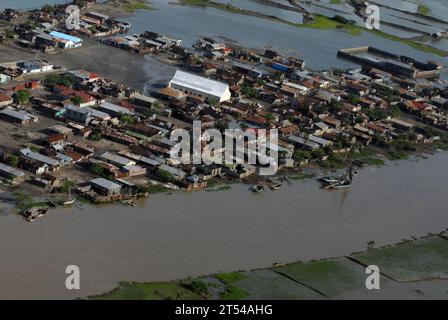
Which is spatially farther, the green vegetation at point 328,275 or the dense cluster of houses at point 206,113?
the dense cluster of houses at point 206,113

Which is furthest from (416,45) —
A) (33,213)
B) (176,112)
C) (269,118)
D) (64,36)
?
(33,213)

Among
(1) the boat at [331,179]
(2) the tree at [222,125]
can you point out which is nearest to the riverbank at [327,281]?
(1) the boat at [331,179]

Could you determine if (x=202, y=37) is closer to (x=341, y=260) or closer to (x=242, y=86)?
(x=242, y=86)

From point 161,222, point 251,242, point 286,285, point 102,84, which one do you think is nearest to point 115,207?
point 161,222

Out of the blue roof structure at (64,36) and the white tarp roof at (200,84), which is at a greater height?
the blue roof structure at (64,36)

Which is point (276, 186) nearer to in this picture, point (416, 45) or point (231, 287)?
point (231, 287)

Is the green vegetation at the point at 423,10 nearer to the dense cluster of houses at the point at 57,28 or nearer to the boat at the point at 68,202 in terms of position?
the dense cluster of houses at the point at 57,28

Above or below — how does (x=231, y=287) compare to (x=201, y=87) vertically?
below
